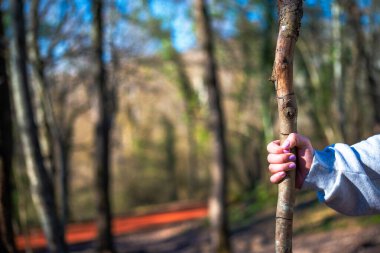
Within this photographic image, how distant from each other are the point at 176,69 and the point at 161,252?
1263 cm

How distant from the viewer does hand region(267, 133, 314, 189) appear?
8.14ft

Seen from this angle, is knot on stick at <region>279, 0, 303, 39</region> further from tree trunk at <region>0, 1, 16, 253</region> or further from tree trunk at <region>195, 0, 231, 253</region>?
tree trunk at <region>195, 0, 231, 253</region>

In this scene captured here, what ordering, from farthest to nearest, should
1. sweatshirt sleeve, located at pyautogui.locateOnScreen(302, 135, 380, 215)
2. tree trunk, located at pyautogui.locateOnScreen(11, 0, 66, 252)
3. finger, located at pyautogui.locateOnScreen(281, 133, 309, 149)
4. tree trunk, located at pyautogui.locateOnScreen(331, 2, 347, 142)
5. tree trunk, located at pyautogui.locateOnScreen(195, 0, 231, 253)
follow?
tree trunk, located at pyautogui.locateOnScreen(331, 2, 347, 142)
tree trunk, located at pyautogui.locateOnScreen(195, 0, 231, 253)
tree trunk, located at pyautogui.locateOnScreen(11, 0, 66, 252)
sweatshirt sleeve, located at pyautogui.locateOnScreen(302, 135, 380, 215)
finger, located at pyautogui.locateOnScreen(281, 133, 309, 149)

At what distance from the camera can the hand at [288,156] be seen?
248 centimetres

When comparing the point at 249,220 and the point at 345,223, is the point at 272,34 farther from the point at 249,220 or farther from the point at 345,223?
the point at 345,223

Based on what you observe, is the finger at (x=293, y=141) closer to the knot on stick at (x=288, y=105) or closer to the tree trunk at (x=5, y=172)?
the knot on stick at (x=288, y=105)

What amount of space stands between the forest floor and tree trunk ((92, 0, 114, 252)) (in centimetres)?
278

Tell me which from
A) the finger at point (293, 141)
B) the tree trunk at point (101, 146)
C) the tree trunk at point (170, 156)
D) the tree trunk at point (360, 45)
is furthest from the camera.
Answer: the tree trunk at point (170, 156)

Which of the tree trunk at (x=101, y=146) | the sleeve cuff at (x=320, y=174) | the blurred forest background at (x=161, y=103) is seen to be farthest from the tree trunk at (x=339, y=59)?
the sleeve cuff at (x=320, y=174)

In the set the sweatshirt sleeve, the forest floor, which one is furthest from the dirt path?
the sweatshirt sleeve

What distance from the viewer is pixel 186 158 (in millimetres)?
43281

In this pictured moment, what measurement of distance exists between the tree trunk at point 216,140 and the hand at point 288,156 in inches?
292

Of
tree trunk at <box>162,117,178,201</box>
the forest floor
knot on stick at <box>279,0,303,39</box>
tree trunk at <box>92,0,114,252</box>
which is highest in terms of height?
knot on stick at <box>279,0,303,39</box>

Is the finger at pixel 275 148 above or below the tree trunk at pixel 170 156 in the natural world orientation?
above
